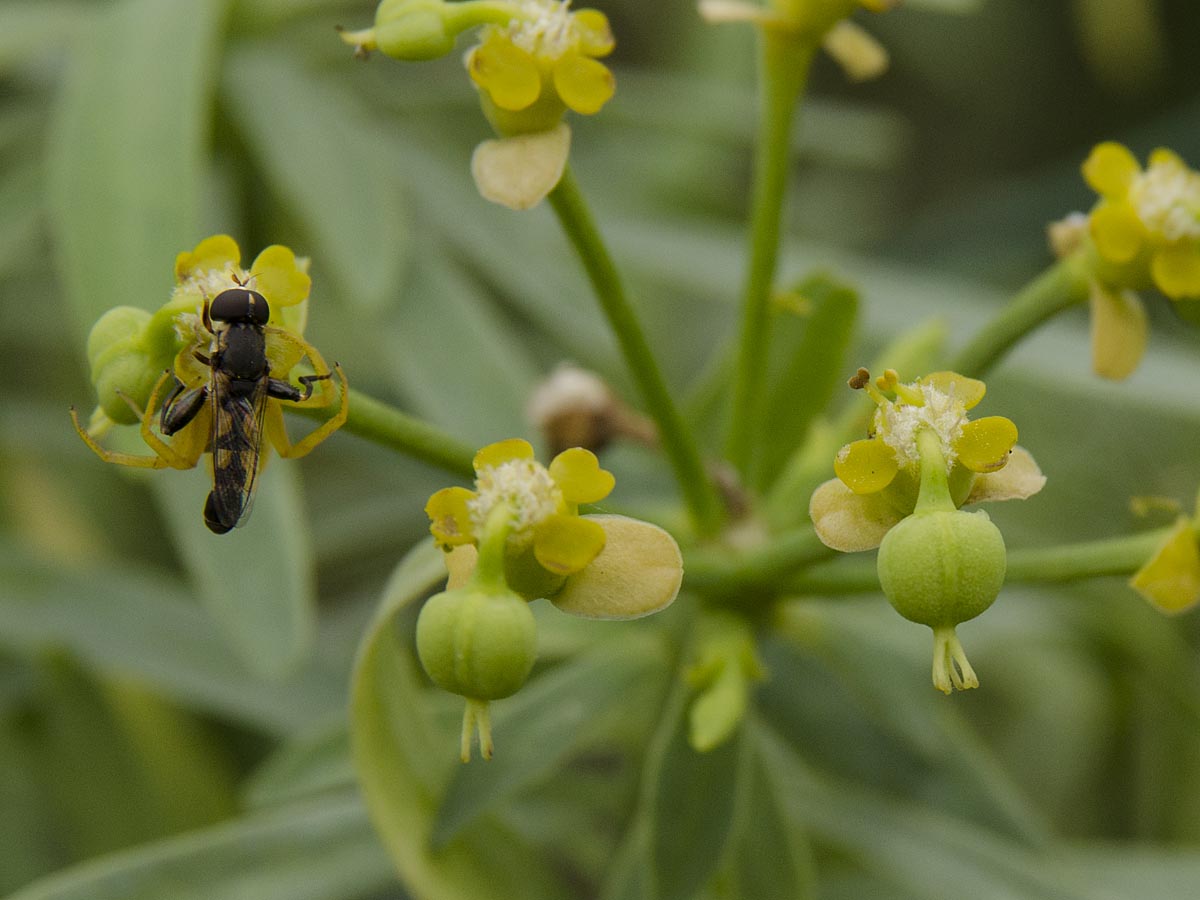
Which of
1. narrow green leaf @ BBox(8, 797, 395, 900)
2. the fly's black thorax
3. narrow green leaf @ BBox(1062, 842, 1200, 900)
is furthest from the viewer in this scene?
→ narrow green leaf @ BBox(1062, 842, 1200, 900)

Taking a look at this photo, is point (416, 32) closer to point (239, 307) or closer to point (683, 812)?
point (239, 307)

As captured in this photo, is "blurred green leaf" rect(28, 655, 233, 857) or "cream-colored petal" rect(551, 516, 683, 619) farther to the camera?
"blurred green leaf" rect(28, 655, 233, 857)

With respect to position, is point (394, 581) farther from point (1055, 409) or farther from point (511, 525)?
point (1055, 409)

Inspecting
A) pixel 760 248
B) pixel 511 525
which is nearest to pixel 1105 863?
pixel 760 248

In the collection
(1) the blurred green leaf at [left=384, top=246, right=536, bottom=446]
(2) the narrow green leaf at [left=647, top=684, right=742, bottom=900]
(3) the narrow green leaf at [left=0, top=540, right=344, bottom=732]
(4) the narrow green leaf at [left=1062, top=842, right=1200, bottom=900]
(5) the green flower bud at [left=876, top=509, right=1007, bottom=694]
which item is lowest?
(3) the narrow green leaf at [left=0, top=540, right=344, bottom=732]

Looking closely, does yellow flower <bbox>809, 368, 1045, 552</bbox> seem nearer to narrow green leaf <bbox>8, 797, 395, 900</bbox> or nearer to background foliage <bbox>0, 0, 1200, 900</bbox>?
background foliage <bbox>0, 0, 1200, 900</bbox>

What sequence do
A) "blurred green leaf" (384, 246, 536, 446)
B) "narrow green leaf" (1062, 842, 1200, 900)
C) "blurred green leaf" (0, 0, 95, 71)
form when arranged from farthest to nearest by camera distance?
"blurred green leaf" (0, 0, 95, 71), "blurred green leaf" (384, 246, 536, 446), "narrow green leaf" (1062, 842, 1200, 900)

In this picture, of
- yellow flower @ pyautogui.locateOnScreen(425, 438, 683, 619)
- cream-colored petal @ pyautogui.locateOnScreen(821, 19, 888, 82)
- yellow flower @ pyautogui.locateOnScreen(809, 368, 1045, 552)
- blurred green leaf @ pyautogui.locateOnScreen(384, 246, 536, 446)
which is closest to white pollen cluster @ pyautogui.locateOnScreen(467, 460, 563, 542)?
yellow flower @ pyautogui.locateOnScreen(425, 438, 683, 619)
